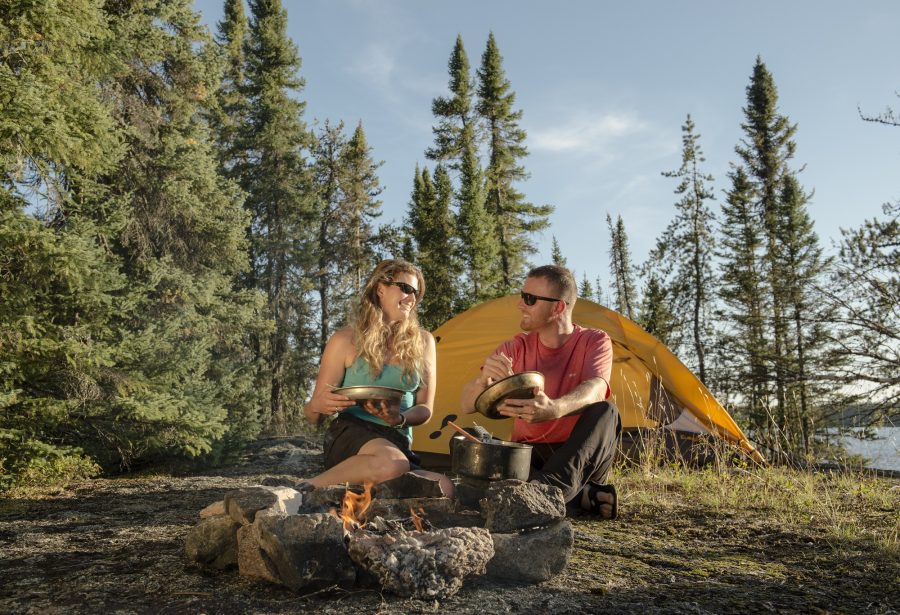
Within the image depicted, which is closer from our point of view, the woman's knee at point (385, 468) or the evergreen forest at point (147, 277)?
the woman's knee at point (385, 468)

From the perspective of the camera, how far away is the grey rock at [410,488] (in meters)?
2.83

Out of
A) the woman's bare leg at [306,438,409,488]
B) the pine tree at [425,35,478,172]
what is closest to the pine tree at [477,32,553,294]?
the pine tree at [425,35,478,172]

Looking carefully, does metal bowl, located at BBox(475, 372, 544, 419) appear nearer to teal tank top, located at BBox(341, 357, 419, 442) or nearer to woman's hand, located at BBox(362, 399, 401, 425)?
woman's hand, located at BBox(362, 399, 401, 425)

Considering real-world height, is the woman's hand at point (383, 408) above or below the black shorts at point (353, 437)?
above

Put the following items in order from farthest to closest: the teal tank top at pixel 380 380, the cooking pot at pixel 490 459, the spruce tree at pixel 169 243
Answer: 1. the spruce tree at pixel 169 243
2. the teal tank top at pixel 380 380
3. the cooking pot at pixel 490 459

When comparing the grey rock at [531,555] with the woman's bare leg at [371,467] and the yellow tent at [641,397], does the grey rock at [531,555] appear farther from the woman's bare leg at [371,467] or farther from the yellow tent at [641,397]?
the yellow tent at [641,397]

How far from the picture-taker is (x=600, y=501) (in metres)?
3.69

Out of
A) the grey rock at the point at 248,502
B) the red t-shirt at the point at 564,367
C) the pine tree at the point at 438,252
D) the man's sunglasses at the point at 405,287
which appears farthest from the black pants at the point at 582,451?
the pine tree at the point at 438,252

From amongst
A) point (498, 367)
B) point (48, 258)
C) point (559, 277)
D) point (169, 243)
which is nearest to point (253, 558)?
point (498, 367)

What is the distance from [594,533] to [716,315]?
2017cm

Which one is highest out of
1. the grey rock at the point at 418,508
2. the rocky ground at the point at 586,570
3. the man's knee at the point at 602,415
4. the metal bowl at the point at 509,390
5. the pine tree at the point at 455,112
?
the pine tree at the point at 455,112

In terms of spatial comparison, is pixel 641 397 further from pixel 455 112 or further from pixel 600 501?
pixel 455 112

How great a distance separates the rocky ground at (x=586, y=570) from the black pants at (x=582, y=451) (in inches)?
12.5

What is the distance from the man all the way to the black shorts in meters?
0.40
